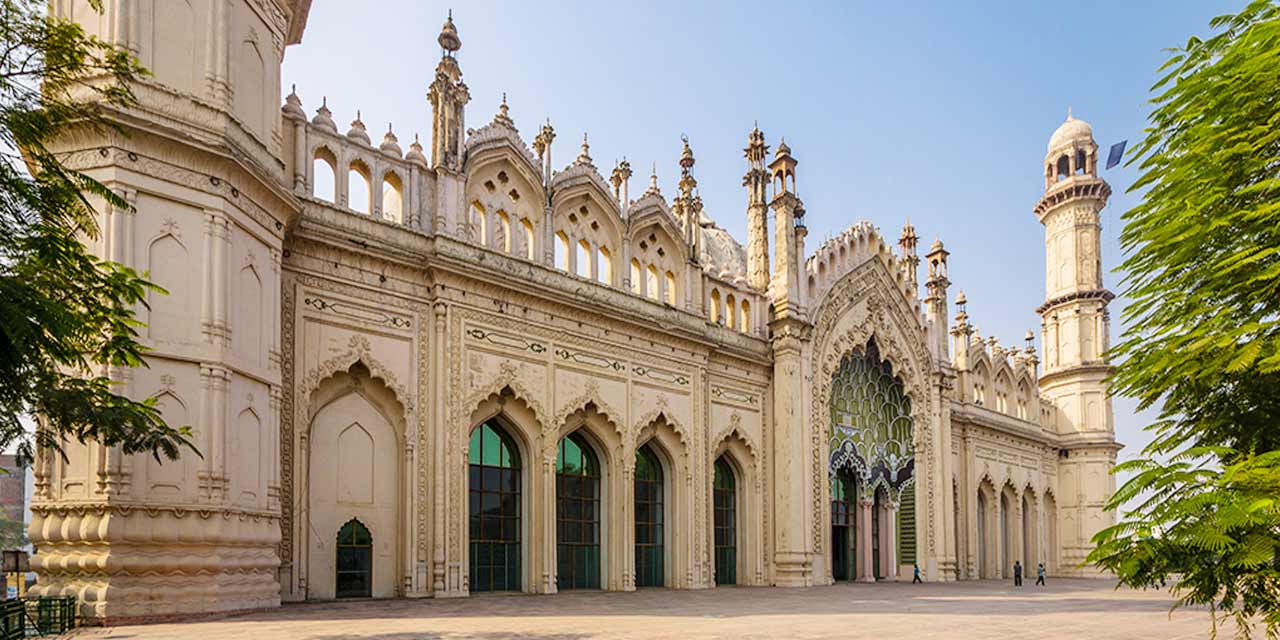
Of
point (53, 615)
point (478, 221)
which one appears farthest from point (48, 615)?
point (478, 221)

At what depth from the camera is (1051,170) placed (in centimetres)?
4550

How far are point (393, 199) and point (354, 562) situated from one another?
691cm

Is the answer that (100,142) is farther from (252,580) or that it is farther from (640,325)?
(640,325)

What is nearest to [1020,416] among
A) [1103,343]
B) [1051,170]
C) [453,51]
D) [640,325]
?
[1103,343]

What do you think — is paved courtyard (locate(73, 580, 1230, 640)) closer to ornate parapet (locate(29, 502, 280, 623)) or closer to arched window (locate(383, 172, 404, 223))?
ornate parapet (locate(29, 502, 280, 623))

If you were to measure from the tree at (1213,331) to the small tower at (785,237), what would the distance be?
66.1 feet

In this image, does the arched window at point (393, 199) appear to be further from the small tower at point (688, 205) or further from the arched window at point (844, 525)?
the arched window at point (844, 525)

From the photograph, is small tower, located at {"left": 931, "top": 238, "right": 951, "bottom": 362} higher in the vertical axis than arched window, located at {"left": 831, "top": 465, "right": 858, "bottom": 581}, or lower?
higher

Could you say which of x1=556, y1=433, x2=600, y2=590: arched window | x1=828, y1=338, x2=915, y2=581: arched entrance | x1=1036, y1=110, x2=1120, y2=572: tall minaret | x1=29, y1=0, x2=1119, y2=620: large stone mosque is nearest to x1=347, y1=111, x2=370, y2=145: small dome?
x1=29, y1=0, x2=1119, y2=620: large stone mosque

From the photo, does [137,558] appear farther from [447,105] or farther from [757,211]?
[757,211]

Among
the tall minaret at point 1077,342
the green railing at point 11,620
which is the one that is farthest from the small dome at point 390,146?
the tall minaret at point 1077,342

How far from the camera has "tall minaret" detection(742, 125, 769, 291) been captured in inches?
1115

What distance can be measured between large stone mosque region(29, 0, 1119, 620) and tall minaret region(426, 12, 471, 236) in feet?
0.19

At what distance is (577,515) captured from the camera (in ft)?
72.7
